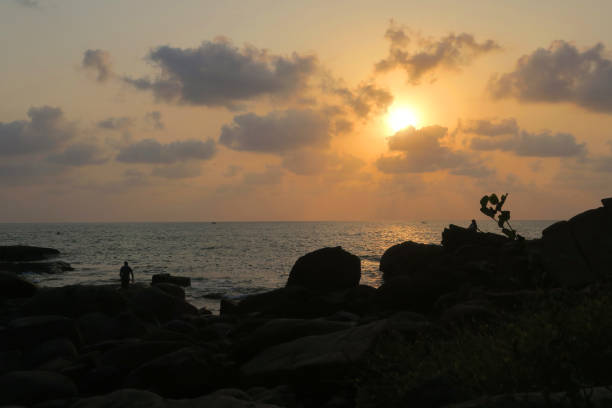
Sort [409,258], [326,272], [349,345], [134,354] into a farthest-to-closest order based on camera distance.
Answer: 1. [409,258]
2. [326,272]
3. [134,354]
4. [349,345]

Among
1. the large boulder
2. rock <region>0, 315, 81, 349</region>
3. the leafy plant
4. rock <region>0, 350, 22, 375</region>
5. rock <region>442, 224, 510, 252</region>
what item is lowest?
rock <region>0, 350, 22, 375</region>

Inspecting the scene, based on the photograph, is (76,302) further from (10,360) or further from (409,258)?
(409,258)

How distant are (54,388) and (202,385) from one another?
265 centimetres

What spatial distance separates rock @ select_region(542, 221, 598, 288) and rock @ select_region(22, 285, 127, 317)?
14755 mm

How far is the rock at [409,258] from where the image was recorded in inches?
1113

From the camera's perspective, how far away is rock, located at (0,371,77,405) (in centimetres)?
867

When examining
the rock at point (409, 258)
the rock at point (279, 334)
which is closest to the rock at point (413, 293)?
the rock at point (279, 334)

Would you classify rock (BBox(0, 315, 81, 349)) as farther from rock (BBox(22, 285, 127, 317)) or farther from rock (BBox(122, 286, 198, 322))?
rock (BBox(122, 286, 198, 322))

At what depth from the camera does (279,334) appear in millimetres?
10508

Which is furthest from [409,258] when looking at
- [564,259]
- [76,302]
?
[76,302]

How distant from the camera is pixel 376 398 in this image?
6.36 m

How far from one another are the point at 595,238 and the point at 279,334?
404 inches

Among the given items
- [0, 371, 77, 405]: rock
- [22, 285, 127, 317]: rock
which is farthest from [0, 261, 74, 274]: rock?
[0, 371, 77, 405]: rock

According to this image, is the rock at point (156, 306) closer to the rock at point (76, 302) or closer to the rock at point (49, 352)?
the rock at point (76, 302)
